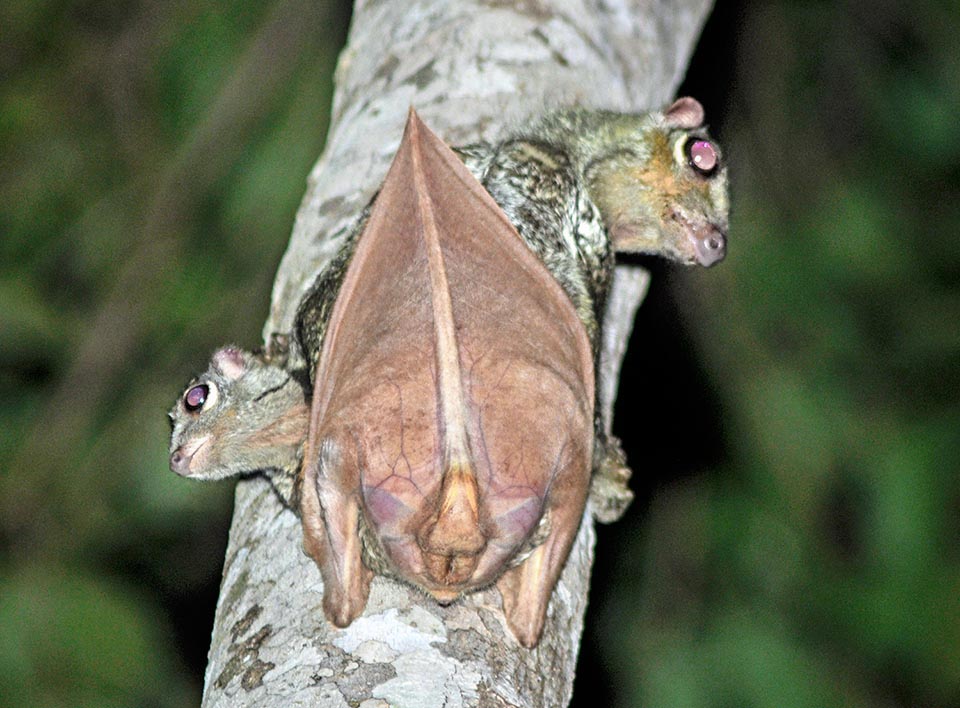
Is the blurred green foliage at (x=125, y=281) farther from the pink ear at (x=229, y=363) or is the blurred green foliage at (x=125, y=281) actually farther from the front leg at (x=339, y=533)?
the front leg at (x=339, y=533)

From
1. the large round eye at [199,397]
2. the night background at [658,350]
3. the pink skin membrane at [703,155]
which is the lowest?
the night background at [658,350]

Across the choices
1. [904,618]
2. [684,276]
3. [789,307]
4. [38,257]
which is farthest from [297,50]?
[904,618]

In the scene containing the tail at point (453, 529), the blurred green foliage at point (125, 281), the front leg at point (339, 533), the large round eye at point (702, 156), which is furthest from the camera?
the blurred green foliage at point (125, 281)

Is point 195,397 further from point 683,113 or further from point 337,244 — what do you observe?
point 683,113

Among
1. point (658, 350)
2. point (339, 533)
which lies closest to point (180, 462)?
point (339, 533)

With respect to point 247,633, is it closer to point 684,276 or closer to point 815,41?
point 684,276

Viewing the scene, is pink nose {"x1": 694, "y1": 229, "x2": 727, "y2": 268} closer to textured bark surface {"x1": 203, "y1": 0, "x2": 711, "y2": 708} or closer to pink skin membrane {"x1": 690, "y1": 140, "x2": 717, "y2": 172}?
pink skin membrane {"x1": 690, "y1": 140, "x2": 717, "y2": 172}

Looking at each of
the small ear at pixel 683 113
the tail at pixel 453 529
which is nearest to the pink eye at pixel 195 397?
the tail at pixel 453 529
